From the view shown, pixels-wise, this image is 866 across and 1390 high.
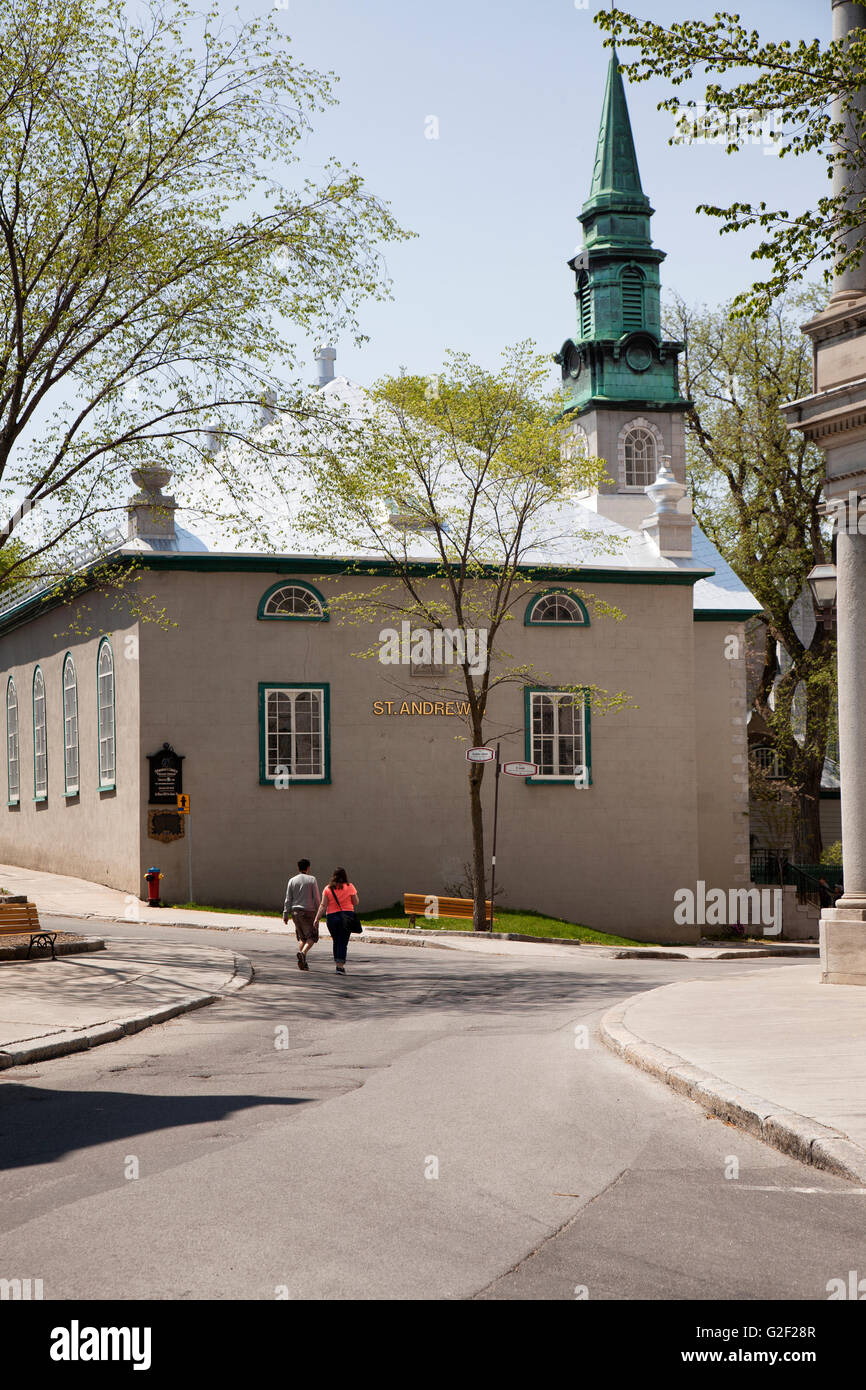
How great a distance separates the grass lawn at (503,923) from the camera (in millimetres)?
28312

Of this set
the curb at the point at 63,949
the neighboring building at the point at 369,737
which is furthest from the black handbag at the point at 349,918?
the neighboring building at the point at 369,737

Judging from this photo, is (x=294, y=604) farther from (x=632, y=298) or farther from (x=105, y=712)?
(x=632, y=298)

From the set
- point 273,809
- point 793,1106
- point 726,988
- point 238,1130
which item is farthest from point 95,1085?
point 273,809

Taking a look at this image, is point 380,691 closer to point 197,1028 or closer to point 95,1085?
point 197,1028

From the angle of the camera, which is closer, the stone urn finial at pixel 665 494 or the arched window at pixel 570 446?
the arched window at pixel 570 446

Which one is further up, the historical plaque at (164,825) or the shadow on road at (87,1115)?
the historical plaque at (164,825)

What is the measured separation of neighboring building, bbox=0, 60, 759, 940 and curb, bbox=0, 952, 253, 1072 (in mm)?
14043

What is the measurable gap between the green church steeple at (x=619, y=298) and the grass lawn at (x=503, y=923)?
1999cm

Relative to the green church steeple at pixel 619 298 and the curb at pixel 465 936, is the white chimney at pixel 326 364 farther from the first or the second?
the curb at pixel 465 936

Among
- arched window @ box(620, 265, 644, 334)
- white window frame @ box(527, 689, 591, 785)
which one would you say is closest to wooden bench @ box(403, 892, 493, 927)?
white window frame @ box(527, 689, 591, 785)

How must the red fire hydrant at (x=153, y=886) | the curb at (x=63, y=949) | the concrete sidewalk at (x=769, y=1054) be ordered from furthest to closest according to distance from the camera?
1. the red fire hydrant at (x=153, y=886)
2. the curb at (x=63, y=949)
3. the concrete sidewalk at (x=769, y=1054)

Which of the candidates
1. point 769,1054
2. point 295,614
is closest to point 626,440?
point 295,614

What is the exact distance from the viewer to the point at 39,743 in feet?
122

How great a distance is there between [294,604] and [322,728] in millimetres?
2779
